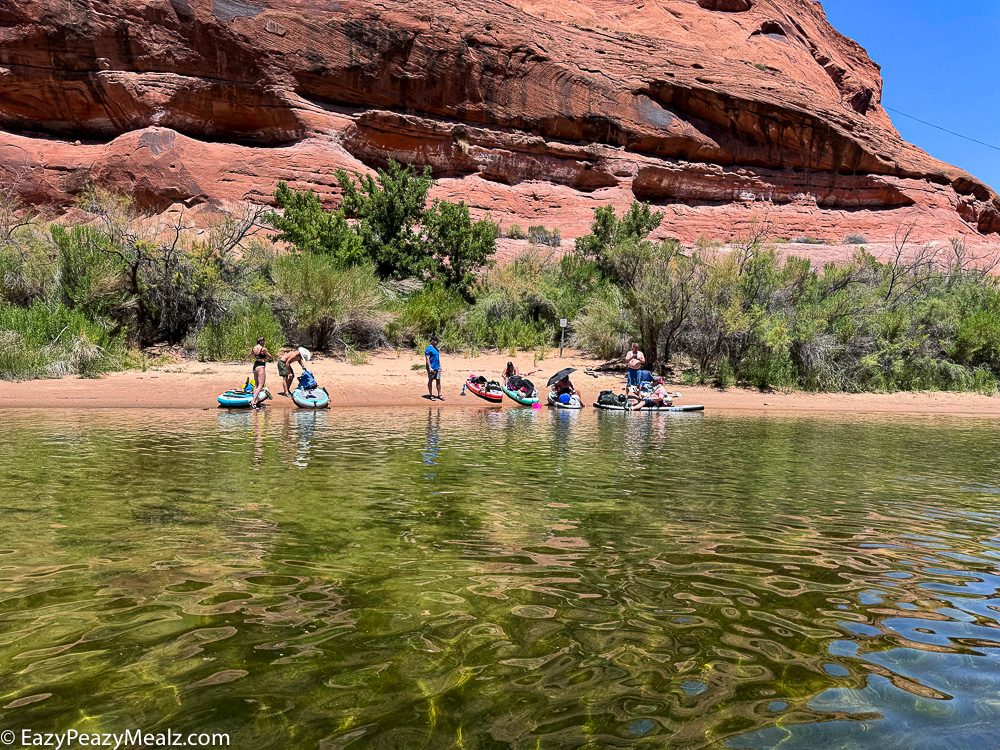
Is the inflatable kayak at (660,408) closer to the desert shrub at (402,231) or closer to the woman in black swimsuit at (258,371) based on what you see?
the woman in black swimsuit at (258,371)

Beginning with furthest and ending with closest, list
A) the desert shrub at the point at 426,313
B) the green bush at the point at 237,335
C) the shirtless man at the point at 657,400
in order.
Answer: the desert shrub at the point at 426,313
the green bush at the point at 237,335
the shirtless man at the point at 657,400

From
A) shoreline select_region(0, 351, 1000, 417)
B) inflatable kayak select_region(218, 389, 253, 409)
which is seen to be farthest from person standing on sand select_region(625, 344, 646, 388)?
inflatable kayak select_region(218, 389, 253, 409)

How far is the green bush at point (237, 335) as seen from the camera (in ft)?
59.5

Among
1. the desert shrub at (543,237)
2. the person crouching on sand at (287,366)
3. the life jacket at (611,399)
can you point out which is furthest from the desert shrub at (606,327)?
the desert shrub at (543,237)

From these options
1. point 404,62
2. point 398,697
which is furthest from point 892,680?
point 404,62

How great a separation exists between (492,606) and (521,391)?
13.3 metres

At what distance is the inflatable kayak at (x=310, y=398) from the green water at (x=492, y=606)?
696 centimetres

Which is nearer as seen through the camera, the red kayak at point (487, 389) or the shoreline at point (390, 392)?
the shoreline at point (390, 392)

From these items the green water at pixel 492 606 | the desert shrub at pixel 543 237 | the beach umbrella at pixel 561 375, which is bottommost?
the green water at pixel 492 606

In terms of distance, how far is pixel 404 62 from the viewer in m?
36.8

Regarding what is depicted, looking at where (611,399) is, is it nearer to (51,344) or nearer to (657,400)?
(657,400)

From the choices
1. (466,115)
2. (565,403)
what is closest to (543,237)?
(466,115)

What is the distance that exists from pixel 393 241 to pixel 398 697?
2506cm

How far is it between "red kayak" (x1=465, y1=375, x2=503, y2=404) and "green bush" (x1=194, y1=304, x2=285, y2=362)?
6.39 meters
